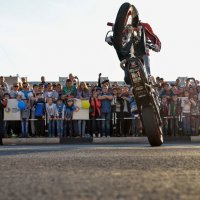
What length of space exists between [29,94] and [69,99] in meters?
1.36

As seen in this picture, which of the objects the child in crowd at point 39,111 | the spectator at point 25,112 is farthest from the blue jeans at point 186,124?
the spectator at point 25,112

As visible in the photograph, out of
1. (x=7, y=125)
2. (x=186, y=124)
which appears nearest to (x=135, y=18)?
(x=186, y=124)

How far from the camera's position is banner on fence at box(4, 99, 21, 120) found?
53.4ft

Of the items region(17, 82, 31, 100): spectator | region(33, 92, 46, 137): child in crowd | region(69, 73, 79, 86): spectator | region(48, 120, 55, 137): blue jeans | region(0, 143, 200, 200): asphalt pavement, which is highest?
region(69, 73, 79, 86): spectator

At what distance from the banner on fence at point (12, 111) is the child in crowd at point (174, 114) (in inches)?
206

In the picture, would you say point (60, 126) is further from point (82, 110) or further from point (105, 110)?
point (105, 110)

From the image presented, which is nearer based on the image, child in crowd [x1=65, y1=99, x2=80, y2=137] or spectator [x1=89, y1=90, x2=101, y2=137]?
spectator [x1=89, y1=90, x2=101, y2=137]

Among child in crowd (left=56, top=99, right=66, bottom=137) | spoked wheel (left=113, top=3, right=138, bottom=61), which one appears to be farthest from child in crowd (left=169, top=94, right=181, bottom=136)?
spoked wheel (left=113, top=3, right=138, bottom=61)

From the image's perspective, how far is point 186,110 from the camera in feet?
54.7

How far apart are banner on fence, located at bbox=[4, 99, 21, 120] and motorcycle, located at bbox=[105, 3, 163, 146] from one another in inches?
297

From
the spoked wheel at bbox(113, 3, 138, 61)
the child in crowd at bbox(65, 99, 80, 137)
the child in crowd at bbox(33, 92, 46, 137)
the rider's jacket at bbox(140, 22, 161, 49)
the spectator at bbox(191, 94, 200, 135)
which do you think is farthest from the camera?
the spectator at bbox(191, 94, 200, 135)

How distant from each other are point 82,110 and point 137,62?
742cm

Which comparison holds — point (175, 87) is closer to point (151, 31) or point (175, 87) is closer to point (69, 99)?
point (69, 99)

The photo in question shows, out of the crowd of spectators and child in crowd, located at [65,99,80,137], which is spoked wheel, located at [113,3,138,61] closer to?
the crowd of spectators
